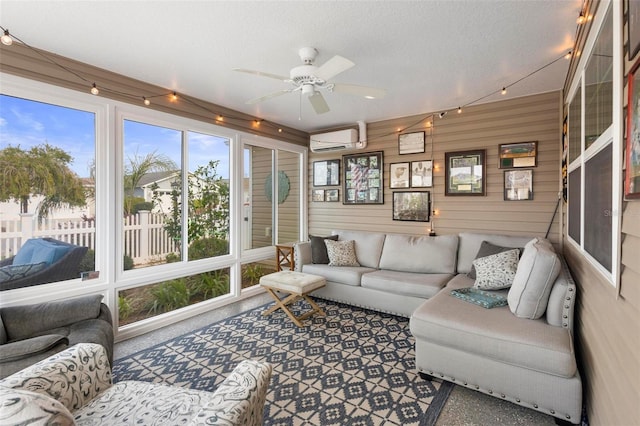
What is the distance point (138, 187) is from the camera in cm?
342

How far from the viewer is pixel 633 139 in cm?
115

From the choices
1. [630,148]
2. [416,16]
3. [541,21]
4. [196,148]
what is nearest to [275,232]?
[196,148]

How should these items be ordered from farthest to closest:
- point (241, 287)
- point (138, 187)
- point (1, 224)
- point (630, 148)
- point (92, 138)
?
point (241, 287) < point (138, 187) < point (92, 138) < point (1, 224) < point (630, 148)

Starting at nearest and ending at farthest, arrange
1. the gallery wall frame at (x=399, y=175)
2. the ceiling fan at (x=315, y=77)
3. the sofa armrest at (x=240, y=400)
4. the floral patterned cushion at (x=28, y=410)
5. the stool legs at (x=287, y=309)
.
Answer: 1. the floral patterned cushion at (x=28, y=410)
2. the sofa armrest at (x=240, y=400)
3. the ceiling fan at (x=315, y=77)
4. the stool legs at (x=287, y=309)
5. the gallery wall frame at (x=399, y=175)

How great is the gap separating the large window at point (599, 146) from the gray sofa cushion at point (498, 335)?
0.59 meters

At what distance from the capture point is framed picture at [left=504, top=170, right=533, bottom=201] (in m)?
3.77

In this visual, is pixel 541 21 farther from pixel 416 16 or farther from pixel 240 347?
pixel 240 347

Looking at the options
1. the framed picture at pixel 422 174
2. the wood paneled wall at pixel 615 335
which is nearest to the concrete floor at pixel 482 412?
the wood paneled wall at pixel 615 335

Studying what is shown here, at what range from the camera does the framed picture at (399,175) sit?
470 cm

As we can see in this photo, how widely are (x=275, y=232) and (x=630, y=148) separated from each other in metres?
4.63

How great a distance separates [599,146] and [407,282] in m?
2.32

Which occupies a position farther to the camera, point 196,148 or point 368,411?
point 196,148

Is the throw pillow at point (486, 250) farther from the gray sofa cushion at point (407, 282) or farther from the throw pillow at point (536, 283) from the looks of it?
the throw pillow at point (536, 283)

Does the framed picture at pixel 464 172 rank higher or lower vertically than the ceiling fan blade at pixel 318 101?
lower
